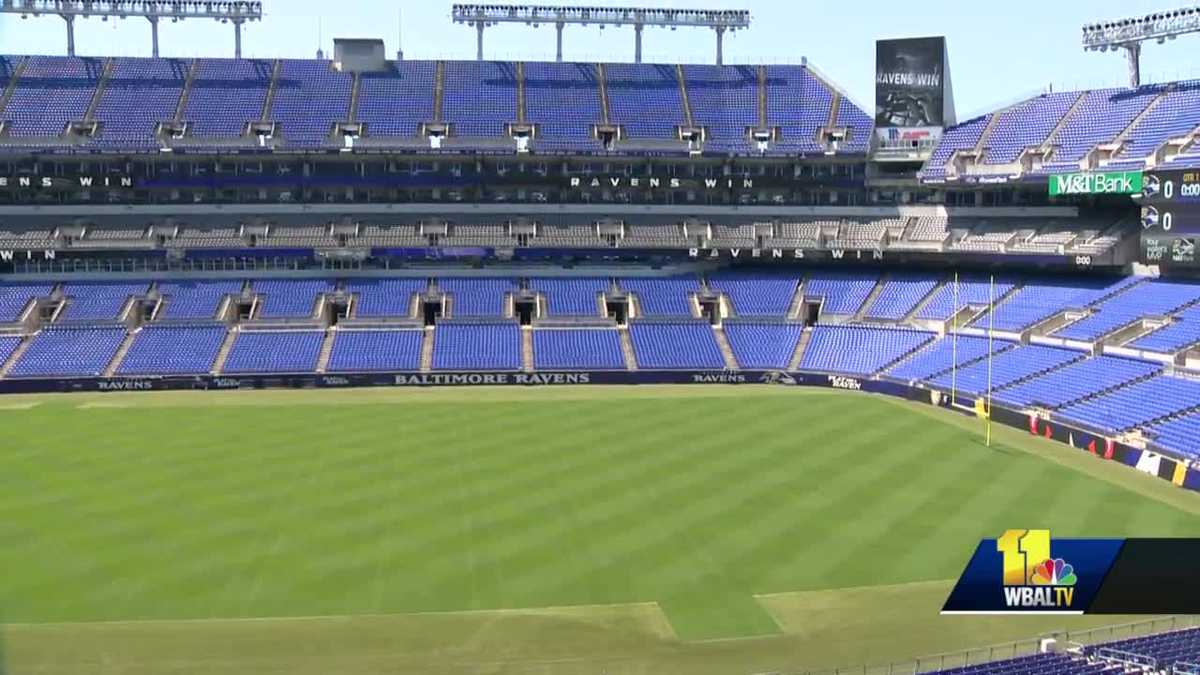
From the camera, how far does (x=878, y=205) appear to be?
7350 centimetres

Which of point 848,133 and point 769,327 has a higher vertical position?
point 848,133

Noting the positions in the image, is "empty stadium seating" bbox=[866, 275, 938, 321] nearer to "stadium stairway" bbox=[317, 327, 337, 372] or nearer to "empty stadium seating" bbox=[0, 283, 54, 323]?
"stadium stairway" bbox=[317, 327, 337, 372]

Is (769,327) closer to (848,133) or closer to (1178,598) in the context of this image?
(848,133)

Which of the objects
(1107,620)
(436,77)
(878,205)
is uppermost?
(436,77)

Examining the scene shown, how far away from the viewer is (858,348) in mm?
62438

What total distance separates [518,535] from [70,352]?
140ft

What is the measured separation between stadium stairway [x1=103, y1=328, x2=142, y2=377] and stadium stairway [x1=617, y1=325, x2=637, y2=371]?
28.8 meters

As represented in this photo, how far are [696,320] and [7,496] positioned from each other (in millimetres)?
43222

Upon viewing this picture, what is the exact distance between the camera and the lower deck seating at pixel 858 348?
2373 inches

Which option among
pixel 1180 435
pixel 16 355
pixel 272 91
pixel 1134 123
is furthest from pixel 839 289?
pixel 16 355

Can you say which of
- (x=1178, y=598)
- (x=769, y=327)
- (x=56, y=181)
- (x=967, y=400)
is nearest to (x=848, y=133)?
(x=769, y=327)

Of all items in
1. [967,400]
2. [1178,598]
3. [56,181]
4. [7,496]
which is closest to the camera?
[1178,598]

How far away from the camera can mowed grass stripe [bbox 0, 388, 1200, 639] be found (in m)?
25.4

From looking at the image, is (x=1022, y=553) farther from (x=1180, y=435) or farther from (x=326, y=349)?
(x=326, y=349)
